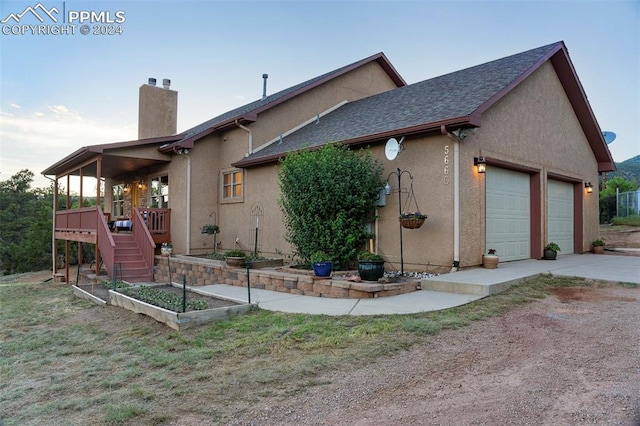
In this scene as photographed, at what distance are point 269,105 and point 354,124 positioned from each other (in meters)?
3.30

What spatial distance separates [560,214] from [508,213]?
11.8 feet

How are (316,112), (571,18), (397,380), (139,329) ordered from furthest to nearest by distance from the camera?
(316,112) < (571,18) < (139,329) < (397,380)

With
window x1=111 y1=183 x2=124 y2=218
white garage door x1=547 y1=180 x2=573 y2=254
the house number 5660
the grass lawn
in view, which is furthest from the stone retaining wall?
window x1=111 y1=183 x2=124 y2=218

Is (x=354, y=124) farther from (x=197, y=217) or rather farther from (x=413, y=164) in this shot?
(x=197, y=217)

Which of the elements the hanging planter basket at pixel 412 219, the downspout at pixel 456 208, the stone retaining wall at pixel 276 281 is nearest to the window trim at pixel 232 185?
the stone retaining wall at pixel 276 281

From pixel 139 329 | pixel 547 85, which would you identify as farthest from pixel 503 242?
pixel 139 329

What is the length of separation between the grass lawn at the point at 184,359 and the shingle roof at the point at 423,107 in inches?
152

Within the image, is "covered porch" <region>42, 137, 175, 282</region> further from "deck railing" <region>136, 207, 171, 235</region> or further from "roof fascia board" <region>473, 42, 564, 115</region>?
"roof fascia board" <region>473, 42, 564, 115</region>

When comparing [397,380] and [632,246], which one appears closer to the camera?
[397,380]

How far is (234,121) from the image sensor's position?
41.1 ft

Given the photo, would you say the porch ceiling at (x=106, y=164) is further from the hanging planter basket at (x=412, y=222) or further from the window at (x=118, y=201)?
the hanging planter basket at (x=412, y=222)

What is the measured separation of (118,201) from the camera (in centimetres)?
1867

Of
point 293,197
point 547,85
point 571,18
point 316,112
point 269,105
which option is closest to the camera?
point 293,197

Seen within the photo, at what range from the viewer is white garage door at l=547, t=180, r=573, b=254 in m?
11.8
